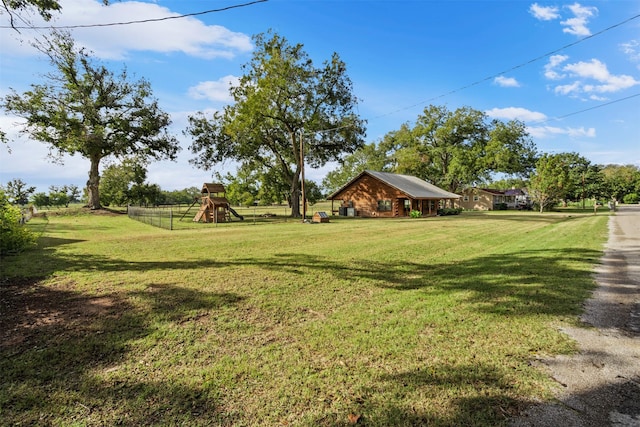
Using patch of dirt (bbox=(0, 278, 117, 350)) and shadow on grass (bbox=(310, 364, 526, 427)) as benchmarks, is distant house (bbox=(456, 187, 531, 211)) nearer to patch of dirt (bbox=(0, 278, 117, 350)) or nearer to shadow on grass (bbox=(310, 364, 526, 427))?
shadow on grass (bbox=(310, 364, 526, 427))

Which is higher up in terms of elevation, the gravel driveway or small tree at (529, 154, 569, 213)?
small tree at (529, 154, 569, 213)

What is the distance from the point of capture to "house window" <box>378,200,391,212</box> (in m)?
37.2

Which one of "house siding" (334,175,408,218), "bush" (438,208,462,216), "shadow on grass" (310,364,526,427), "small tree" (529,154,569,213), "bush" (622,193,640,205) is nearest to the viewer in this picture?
"shadow on grass" (310,364,526,427)

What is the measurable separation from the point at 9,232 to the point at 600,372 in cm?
1429

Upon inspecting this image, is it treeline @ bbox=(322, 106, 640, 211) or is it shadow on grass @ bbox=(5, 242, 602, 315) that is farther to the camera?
treeline @ bbox=(322, 106, 640, 211)

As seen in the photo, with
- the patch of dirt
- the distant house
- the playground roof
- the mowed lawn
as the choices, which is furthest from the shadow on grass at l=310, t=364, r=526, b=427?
the distant house

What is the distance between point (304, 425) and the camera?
2.74 meters

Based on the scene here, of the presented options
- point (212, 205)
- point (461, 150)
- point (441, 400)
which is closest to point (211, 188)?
point (212, 205)

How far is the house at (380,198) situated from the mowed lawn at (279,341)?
27877 mm

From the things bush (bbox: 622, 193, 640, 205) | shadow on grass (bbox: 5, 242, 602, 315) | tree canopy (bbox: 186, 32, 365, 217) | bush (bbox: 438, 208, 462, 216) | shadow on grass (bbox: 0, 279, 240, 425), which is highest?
tree canopy (bbox: 186, 32, 365, 217)

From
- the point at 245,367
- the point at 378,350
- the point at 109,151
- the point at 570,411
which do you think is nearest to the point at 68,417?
the point at 245,367

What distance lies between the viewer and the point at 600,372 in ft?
11.6

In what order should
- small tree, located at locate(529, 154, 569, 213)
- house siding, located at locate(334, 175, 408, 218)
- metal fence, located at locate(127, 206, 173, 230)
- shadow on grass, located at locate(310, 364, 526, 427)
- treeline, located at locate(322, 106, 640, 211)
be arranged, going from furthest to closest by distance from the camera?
1. treeline, located at locate(322, 106, 640, 211)
2. small tree, located at locate(529, 154, 569, 213)
3. house siding, located at locate(334, 175, 408, 218)
4. metal fence, located at locate(127, 206, 173, 230)
5. shadow on grass, located at locate(310, 364, 526, 427)

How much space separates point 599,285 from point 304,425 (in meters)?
7.46
